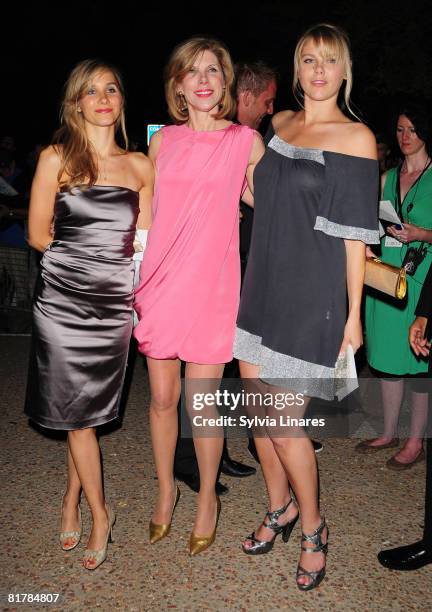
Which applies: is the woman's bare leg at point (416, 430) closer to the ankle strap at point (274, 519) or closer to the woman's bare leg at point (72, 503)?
the ankle strap at point (274, 519)

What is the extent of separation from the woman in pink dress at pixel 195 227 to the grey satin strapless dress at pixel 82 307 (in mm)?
143

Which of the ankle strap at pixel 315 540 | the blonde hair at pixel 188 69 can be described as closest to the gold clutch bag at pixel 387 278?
the blonde hair at pixel 188 69

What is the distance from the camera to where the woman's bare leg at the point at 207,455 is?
3219 mm

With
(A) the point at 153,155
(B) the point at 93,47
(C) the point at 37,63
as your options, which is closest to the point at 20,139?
(C) the point at 37,63

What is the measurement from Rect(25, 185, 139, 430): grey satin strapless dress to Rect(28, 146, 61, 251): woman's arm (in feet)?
0.15

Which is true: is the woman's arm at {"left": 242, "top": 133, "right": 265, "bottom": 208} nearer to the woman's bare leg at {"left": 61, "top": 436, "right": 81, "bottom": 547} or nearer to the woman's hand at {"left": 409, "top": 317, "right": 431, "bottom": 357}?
the woman's hand at {"left": 409, "top": 317, "right": 431, "bottom": 357}

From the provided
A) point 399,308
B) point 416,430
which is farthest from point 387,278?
point 416,430

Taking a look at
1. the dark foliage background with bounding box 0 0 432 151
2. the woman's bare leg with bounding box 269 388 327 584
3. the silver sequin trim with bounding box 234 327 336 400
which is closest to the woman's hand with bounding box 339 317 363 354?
the silver sequin trim with bounding box 234 327 336 400

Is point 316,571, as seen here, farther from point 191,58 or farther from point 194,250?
point 191,58

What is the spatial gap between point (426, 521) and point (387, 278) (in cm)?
114

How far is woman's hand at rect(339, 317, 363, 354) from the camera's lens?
290 cm

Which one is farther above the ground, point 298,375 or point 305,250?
point 305,250

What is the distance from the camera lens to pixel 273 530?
3.30m

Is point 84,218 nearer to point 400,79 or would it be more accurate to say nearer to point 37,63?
point 400,79
